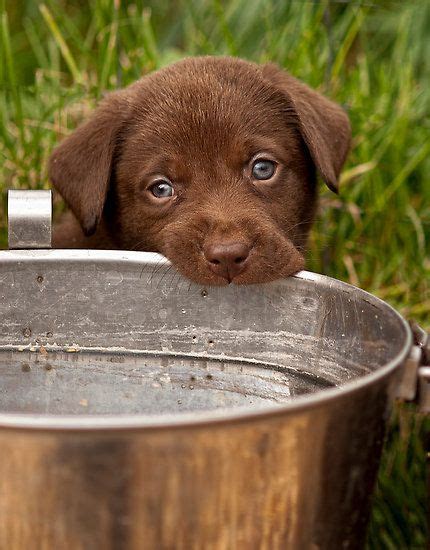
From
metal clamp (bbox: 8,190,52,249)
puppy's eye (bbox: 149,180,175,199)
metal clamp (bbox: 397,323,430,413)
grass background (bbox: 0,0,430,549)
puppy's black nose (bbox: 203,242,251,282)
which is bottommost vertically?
grass background (bbox: 0,0,430,549)

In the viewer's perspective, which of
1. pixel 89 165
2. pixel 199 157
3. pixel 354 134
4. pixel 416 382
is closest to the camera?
pixel 416 382

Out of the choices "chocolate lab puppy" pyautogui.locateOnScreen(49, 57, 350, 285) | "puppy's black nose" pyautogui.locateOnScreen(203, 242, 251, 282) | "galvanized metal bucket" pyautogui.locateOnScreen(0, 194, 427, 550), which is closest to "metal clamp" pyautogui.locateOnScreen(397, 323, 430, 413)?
"galvanized metal bucket" pyautogui.locateOnScreen(0, 194, 427, 550)

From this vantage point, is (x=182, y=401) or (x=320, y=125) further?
(x=320, y=125)

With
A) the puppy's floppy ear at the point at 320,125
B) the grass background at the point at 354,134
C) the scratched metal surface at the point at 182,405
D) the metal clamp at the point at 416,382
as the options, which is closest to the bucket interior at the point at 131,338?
the scratched metal surface at the point at 182,405

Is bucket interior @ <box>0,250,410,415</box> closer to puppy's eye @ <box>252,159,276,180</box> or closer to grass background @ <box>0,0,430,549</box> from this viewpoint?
puppy's eye @ <box>252,159,276,180</box>

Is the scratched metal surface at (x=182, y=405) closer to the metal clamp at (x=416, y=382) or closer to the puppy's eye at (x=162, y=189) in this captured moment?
the metal clamp at (x=416, y=382)

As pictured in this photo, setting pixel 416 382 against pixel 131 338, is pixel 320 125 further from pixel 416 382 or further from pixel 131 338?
pixel 416 382

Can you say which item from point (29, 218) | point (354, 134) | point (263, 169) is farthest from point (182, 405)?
point (354, 134)

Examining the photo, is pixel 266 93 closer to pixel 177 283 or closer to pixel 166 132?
pixel 166 132
